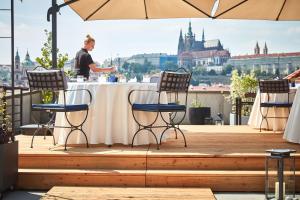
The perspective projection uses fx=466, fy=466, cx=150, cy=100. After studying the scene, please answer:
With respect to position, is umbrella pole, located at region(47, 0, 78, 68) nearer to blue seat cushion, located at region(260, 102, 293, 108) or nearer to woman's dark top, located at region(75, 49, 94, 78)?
woman's dark top, located at region(75, 49, 94, 78)

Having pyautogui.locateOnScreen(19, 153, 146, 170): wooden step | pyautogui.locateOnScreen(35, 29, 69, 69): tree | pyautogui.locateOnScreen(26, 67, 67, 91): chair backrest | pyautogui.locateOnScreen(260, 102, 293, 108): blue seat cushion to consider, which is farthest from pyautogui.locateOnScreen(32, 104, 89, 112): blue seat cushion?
pyautogui.locateOnScreen(35, 29, 69, 69): tree

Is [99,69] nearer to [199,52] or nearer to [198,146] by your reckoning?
[198,146]

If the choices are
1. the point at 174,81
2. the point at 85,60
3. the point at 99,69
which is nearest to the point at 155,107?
the point at 174,81

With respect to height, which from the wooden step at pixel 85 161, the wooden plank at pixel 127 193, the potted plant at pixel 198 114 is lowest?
the wooden plank at pixel 127 193

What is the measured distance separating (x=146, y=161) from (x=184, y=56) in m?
102

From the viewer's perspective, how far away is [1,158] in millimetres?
4277

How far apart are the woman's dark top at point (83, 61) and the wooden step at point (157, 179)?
2327 millimetres

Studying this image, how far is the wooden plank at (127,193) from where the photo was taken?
4.21 metres

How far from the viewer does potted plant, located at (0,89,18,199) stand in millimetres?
4309

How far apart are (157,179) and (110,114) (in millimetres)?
1279

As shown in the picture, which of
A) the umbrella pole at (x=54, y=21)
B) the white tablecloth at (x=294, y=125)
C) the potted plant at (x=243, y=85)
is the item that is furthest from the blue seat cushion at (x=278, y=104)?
the umbrella pole at (x=54, y=21)

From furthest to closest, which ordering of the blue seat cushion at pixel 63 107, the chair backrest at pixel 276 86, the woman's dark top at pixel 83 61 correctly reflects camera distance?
the chair backrest at pixel 276 86, the woman's dark top at pixel 83 61, the blue seat cushion at pixel 63 107

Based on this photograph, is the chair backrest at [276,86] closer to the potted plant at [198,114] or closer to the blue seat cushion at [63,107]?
the blue seat cushion at [63,107]

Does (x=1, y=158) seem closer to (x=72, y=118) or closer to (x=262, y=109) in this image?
(x=72, y=118)
